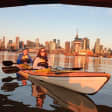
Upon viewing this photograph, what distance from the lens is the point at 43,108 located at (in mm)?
7984

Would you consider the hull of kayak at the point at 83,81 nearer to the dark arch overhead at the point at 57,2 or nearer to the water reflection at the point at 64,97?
the water reflection at the point at 64,97

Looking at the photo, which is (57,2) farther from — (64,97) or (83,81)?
(64,97)

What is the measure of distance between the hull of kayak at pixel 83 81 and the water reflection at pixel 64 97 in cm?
46

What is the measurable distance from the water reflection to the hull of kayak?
1.50 feet

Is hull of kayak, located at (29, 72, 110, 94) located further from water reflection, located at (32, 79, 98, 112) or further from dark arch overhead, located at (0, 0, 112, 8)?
dark arch overhead, located at (0, 0, 112, 8)

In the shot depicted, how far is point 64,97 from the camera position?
33.9 feet

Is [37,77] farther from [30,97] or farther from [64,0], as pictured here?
[64,0]

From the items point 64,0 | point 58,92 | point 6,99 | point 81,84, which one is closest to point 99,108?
point 81,84

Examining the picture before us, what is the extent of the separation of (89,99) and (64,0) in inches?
207

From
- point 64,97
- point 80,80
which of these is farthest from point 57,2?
point 64,97

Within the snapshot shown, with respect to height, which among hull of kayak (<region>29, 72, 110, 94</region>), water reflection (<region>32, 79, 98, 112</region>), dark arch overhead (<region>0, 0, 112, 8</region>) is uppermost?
dark arch overhead (<region>0, 0, 112, 8</region>)

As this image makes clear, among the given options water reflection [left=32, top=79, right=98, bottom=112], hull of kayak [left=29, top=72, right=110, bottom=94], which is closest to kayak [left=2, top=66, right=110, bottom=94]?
hull of kayak [left=29, top=72, right=110, bottom=94]

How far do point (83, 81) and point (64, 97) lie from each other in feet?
4.50

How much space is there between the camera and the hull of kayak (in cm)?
1030
